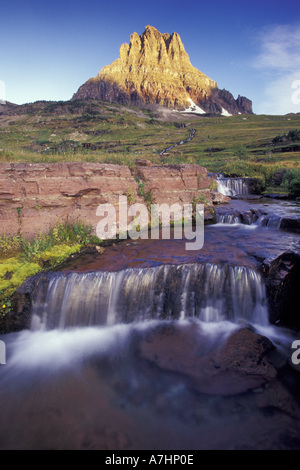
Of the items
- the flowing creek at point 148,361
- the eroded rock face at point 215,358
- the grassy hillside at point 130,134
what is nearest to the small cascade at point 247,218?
the flowing creek at point 148,361

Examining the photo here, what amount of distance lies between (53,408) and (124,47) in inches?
8687

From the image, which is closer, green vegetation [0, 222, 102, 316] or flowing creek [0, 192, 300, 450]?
flowing creek [0, 192, 300, 450]

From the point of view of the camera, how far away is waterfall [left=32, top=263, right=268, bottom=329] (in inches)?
262

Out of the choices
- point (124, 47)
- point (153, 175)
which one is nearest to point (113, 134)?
point (153, 175)

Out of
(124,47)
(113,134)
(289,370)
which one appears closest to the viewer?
(289,370)

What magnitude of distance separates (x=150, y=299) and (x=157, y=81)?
189 m

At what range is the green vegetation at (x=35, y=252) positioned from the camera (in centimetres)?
695

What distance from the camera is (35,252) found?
809cm

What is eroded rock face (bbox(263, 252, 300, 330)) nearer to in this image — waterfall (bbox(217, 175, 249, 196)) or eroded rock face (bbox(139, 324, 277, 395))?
eroded rock face (bbox(139, 324, 277, 395))

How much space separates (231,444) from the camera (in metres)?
3.92

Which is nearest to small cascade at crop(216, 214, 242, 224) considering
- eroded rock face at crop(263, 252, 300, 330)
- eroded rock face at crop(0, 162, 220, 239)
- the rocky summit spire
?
eroded rock face at crop(0, 162, 220, 239)

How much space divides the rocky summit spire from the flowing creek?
17748 cm

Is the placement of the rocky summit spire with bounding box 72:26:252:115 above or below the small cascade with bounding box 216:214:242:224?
above
